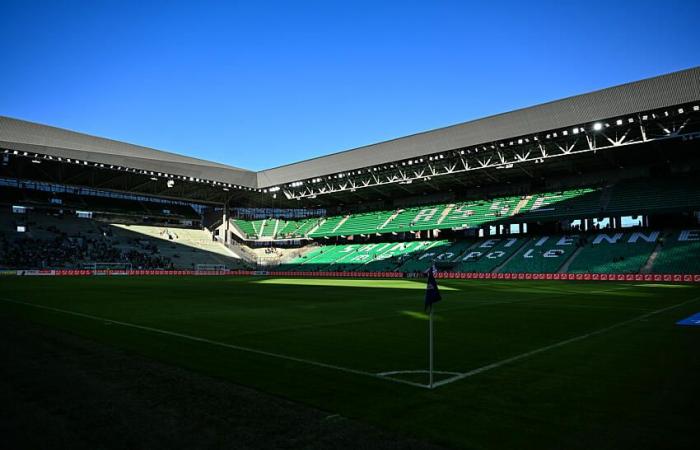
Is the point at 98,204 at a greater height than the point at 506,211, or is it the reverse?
the point at 98,204

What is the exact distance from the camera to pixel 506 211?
6059 cm

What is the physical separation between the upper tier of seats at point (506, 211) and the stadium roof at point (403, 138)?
12.8m

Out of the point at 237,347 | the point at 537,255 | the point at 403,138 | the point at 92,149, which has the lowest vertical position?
the point at 237,347

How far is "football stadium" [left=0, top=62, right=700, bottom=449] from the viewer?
619cm

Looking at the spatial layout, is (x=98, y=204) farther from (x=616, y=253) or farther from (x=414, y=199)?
(x=616, y=253)

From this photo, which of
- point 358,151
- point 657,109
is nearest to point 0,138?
point 358,151

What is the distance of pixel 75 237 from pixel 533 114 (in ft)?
219

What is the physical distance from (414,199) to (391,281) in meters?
33.2

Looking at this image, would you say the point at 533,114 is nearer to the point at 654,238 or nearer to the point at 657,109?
the point at 657,109

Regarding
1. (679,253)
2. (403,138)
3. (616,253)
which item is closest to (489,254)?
(616,253)

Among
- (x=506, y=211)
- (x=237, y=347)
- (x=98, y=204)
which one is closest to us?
(x=237, y=347)

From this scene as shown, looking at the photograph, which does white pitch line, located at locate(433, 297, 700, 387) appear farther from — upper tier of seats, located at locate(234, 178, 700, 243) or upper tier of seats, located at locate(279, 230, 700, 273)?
upper tier of seats, located at locate(234, 178, 700, 243)

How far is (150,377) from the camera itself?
8039mm

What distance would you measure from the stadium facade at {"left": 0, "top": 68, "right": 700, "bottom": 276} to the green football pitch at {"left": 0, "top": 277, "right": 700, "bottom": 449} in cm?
3099
